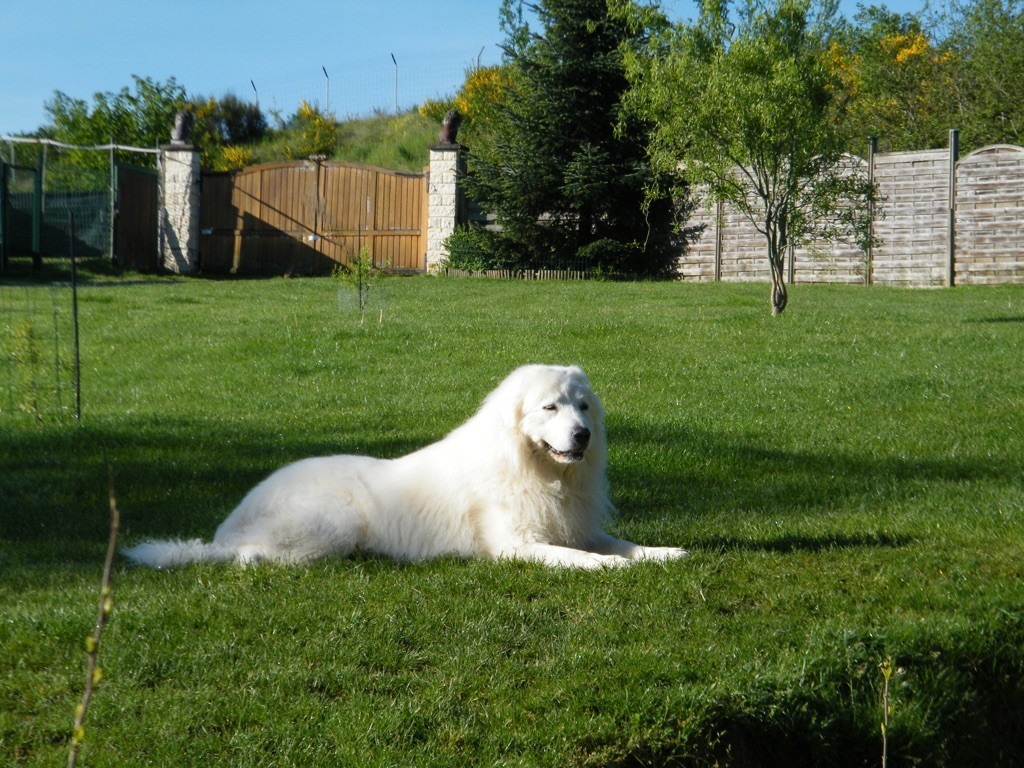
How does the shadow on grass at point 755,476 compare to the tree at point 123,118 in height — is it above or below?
below

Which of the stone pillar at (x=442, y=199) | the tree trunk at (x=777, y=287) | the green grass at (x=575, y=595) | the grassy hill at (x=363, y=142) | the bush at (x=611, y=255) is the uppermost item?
the grassy hill at (x=363, y=142)

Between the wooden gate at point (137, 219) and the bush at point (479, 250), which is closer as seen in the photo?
the bush at point (479, 250)

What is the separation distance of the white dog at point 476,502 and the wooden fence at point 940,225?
16.9 meters

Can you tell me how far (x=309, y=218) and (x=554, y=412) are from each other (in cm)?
2225

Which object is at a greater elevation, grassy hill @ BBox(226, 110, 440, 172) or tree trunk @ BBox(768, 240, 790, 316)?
grassy hill @ BBox(226, 110, 440, 172)

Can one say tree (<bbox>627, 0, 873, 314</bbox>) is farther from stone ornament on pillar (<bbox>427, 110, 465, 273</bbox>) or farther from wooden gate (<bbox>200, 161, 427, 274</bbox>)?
wooden gate (<bbox>200, 161, 427, 274</bbox>)

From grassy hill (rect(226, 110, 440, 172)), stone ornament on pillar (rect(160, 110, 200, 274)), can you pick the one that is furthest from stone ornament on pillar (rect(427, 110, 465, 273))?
grassy hill (rect(226, 110, 440, 172))

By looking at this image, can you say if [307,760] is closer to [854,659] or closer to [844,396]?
[854,659]

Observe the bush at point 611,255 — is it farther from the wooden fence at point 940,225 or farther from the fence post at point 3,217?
the fence post at point 3,217

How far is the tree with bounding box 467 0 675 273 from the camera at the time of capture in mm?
22828

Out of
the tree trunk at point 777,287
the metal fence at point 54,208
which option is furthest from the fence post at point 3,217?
the tree trunk at point 777,287

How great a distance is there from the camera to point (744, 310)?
15.4 metres

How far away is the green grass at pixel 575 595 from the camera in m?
3.63

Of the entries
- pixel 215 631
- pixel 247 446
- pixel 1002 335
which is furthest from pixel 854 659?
pixel 1002 335
